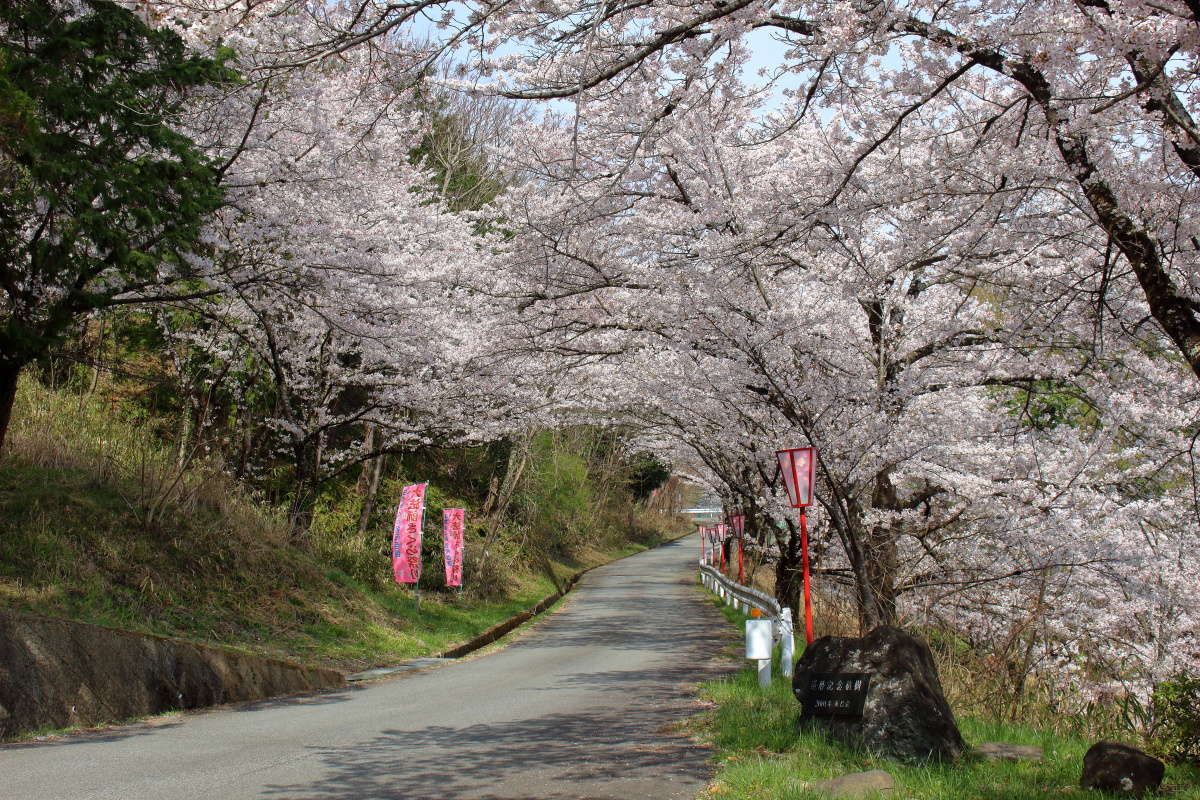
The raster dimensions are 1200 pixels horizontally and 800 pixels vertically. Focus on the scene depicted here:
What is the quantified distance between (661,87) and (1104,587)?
9.48 meters

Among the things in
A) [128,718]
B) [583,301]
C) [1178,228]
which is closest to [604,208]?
[583,301]

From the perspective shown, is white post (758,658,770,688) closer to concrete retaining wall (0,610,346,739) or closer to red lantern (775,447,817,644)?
red lantern (775,447,817,644)

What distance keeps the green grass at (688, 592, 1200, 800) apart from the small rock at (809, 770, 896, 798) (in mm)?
76

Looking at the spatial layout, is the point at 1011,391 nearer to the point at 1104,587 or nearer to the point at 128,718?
the point at 1104,587

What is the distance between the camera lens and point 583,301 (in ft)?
43.6

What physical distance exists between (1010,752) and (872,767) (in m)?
1.09

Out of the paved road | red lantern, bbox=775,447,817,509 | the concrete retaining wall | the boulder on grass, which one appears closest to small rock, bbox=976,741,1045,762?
the boulder on grass

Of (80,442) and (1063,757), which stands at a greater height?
(80,442)

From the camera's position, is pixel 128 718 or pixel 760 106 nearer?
pixel 128 718

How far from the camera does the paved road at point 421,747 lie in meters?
5.77

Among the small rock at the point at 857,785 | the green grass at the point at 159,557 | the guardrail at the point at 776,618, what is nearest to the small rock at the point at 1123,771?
the small rock at the point at 857,785

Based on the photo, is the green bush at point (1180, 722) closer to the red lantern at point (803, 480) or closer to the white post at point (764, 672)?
the red lantern at point (803, 480)

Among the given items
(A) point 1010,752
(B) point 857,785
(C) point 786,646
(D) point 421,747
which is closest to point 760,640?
(C) point 786,646

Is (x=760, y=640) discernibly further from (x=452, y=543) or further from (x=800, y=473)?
(x=452, y=543)
